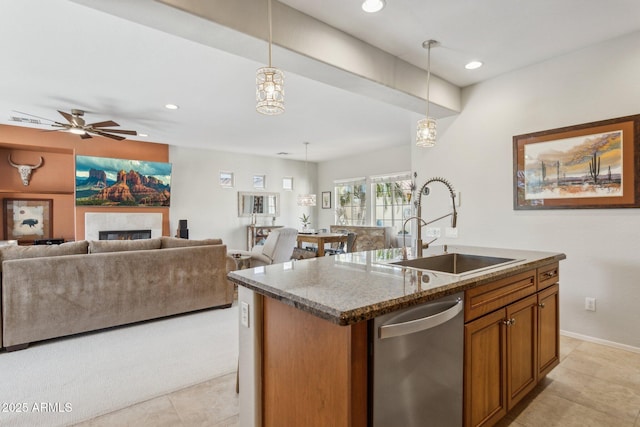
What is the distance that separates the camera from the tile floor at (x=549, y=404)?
177 centimetres

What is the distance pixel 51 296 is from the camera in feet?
9.49

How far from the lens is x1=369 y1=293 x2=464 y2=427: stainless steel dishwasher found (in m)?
1.07

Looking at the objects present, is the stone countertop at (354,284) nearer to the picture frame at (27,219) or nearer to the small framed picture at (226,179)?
the small framed picture at (226,179)

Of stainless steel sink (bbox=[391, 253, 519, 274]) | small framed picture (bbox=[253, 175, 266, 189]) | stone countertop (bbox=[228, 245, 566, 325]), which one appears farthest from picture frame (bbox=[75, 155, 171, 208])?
stainless steel sink (bbox=[391, 253, 519, 274])

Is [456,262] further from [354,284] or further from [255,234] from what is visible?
[255,234]

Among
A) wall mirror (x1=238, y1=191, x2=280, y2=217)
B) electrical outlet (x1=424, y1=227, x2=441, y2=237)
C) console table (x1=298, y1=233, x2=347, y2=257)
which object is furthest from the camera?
wall mirror (x1=238, y1=191, x2=280, y2=217)

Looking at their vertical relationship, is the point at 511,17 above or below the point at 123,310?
above

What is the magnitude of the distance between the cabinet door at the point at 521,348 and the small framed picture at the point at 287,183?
725 centimetres

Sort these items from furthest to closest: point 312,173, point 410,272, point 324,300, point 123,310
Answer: point 312,173 < point 123,310 < point 410,272 < point 324,300

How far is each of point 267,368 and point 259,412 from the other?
0.74 ft

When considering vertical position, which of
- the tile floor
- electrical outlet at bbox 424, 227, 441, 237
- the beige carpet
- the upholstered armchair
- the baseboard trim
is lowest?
the beige carpet

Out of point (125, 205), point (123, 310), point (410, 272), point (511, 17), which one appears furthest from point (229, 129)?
point (410, 272)

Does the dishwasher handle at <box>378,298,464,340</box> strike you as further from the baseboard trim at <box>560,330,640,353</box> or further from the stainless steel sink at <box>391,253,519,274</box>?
the baseboard trim at <box>560,330,640,353</box>

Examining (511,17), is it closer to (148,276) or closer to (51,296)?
(148,276)
